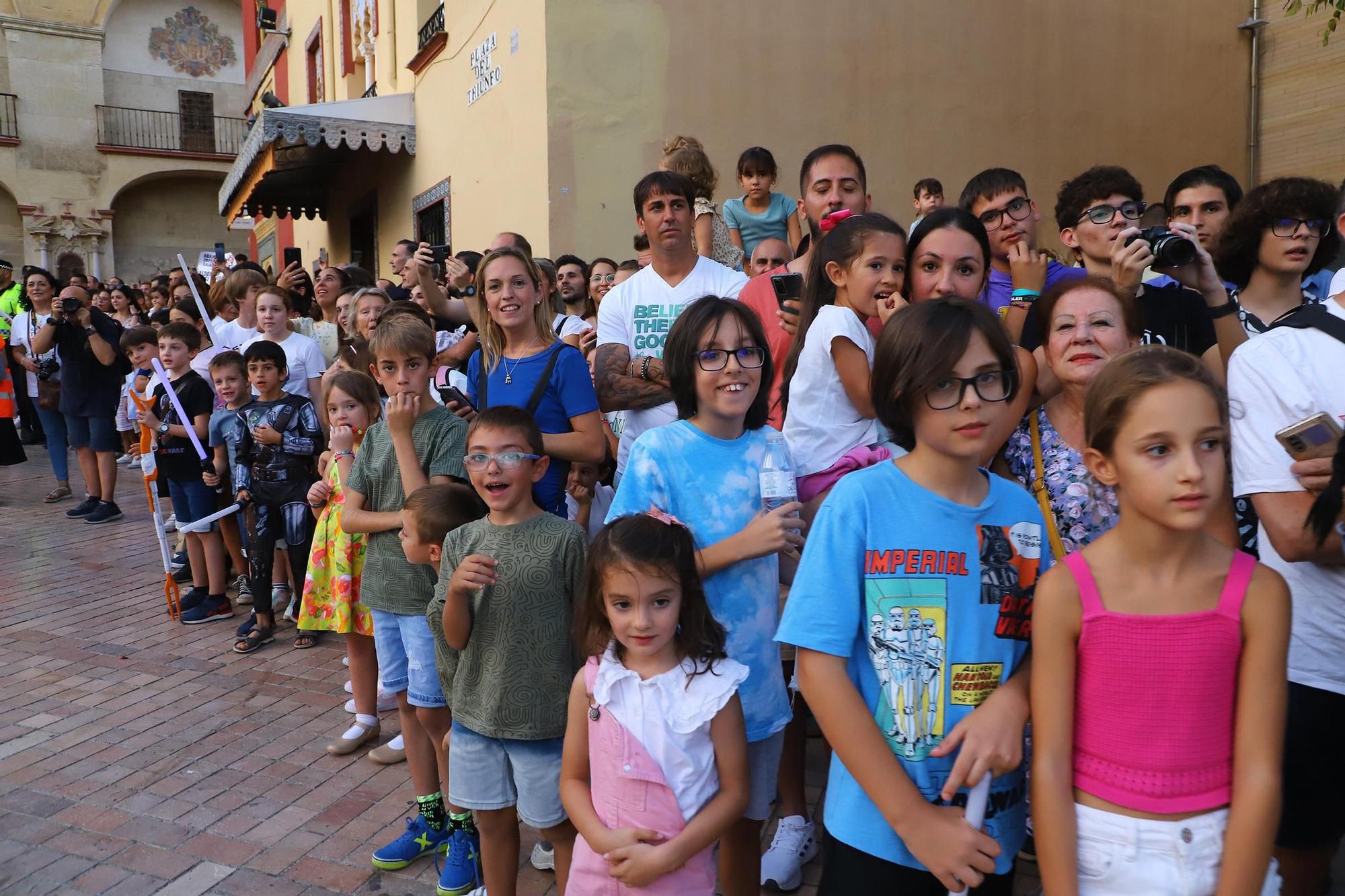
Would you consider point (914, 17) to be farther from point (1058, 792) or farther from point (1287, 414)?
point (1058, 792)

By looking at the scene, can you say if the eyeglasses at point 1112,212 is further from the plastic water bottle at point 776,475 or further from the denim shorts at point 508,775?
the denim shorts at point 508,775

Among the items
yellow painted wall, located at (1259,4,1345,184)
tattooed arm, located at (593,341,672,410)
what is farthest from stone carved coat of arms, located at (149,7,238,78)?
tattooed arm, located at (593,341,672,410)

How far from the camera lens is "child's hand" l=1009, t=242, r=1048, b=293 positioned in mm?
2658

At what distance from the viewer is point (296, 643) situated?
18.2ft

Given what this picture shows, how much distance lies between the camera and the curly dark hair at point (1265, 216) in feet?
8.69

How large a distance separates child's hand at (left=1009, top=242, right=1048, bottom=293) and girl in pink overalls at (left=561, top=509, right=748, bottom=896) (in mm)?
1251

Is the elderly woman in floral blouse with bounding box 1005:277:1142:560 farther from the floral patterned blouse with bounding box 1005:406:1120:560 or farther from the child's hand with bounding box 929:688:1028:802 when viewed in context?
the child's hand with bounding box 929:688:1028:802

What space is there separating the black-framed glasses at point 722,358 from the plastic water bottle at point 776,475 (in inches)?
8.4

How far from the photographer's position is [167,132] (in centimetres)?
2683

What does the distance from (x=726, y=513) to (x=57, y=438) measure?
9993mm

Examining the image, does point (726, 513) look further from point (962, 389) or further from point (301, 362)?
point (301, 362)

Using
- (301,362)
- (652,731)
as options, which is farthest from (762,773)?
(301,362)

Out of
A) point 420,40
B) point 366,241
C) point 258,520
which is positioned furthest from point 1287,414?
point 366,241

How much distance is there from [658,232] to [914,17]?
6.74 m
